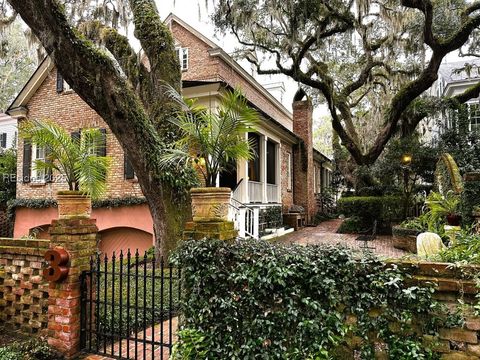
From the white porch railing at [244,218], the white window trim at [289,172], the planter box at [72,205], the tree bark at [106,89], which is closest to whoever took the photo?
the planter box at [72,205]

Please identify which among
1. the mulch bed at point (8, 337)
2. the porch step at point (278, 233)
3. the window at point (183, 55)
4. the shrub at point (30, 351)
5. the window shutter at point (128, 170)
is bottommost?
the mulch bed at point (8, 337)

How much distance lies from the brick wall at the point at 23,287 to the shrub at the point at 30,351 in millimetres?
224

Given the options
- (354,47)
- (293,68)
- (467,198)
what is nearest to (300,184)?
(293,68)

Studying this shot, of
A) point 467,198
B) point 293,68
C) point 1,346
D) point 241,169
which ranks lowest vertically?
point 1,346

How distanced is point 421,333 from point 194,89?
355 inches

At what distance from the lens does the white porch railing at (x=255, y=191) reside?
38.3ft

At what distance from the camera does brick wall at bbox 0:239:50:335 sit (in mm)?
3916

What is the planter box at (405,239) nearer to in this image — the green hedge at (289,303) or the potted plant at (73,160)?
the green hedge at (289,303)

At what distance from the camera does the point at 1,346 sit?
3760 millimetres

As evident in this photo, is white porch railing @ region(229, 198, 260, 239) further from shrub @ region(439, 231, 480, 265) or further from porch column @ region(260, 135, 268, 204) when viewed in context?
shrub @ region(439, 231, 480, 265)

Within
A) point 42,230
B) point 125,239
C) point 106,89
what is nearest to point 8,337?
point 106,89

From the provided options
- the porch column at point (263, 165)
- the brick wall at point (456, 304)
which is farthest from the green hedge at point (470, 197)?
the porch column at point (263, 165)

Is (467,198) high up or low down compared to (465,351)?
up

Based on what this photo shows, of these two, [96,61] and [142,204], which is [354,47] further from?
[96,61]
